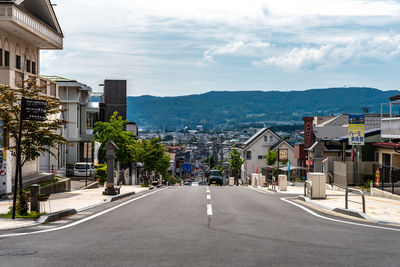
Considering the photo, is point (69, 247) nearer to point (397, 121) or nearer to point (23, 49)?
point (23, 49)

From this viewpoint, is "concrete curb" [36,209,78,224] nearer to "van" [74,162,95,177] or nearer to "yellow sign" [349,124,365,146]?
"yellow sign" [349,124,365,146]

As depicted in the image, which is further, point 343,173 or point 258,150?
point 258,150

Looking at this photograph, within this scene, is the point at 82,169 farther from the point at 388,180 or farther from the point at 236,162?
the point at 236,162

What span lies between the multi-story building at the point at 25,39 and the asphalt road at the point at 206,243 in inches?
534

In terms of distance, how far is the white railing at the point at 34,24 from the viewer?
2444 cm


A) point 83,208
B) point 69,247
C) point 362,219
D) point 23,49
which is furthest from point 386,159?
point 69,247

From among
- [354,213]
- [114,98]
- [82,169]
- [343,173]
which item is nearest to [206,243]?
[354,213]

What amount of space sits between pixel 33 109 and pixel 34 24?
14699 mm

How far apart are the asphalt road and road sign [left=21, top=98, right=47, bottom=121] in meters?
3.63

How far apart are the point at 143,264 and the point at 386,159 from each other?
27.9 m

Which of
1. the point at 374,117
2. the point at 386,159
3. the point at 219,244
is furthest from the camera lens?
the point at 374,117

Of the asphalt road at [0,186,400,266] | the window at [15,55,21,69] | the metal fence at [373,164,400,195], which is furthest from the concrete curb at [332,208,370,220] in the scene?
the window at [15,55,21,69]

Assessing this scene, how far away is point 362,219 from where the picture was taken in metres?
15.5

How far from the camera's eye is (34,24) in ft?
90.9
